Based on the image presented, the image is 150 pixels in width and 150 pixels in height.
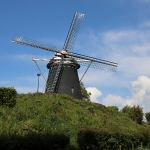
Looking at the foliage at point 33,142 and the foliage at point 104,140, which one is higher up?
the foliage at point 104,140

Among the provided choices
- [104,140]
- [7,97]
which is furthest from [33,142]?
[7,97]

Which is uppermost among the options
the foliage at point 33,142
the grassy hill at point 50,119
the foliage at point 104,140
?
the grassy hill at point 50,119

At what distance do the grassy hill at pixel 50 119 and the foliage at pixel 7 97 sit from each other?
2.41 ft

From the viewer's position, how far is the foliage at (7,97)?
24.7m

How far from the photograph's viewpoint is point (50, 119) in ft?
72.7

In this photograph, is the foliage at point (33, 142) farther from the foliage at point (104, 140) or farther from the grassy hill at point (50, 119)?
the foliage at point (104, 140)

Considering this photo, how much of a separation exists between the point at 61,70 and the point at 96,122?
48.9 feet

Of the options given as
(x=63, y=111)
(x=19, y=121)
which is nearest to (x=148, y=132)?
(x=63, y=111)

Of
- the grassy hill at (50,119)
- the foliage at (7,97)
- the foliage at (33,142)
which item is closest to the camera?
the foliage at (33,142)

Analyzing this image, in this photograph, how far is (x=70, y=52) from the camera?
4150 centimetres

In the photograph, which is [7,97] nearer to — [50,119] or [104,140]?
[50,119]

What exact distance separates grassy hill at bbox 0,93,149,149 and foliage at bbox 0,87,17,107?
734 millimetres

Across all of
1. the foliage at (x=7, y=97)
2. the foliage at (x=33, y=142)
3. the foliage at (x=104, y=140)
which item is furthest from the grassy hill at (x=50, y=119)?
the foliage at (x=33, y=142)

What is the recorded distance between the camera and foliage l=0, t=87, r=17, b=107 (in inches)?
973
